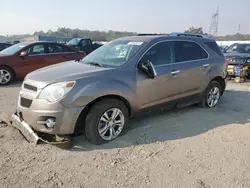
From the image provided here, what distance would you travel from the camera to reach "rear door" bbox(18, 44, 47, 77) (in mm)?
8459

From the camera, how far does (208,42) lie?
5.60 metres

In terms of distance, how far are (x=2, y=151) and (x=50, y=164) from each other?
86 centimetres

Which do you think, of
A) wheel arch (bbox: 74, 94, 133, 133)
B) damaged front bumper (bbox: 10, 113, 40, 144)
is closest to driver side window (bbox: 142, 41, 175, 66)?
wheel arch (bbox: 74, 94, 133, 133)

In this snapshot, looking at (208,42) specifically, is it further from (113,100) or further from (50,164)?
(50,164)

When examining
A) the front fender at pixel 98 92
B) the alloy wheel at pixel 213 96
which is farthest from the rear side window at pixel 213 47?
the front fender at pixel 98 92

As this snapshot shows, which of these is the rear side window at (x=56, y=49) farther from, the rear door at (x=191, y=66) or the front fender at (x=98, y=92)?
the front fender at (x=98, y=92)

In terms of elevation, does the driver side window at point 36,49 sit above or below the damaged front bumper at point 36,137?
above

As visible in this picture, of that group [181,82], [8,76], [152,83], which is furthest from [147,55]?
[8,76]

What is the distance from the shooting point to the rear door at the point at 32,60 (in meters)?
8.46

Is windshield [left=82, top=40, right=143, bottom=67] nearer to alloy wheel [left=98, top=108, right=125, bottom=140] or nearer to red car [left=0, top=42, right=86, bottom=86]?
alloy wheel [left=98, top=108, right=125, bottom=140]

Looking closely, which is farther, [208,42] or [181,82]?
[208,42]

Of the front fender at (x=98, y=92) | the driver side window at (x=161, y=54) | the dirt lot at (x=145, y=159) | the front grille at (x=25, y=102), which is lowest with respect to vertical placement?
the dirt lot at (x=145, y=159)

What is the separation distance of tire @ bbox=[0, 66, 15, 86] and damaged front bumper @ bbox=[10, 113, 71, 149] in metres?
4.84

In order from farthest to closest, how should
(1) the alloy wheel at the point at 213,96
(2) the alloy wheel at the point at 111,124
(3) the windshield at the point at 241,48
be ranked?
(3) the windshield at the point at 241,48, (1) the alloy wheel at the point at 213,96, (2) the alloy wheel at the point at 111,124
